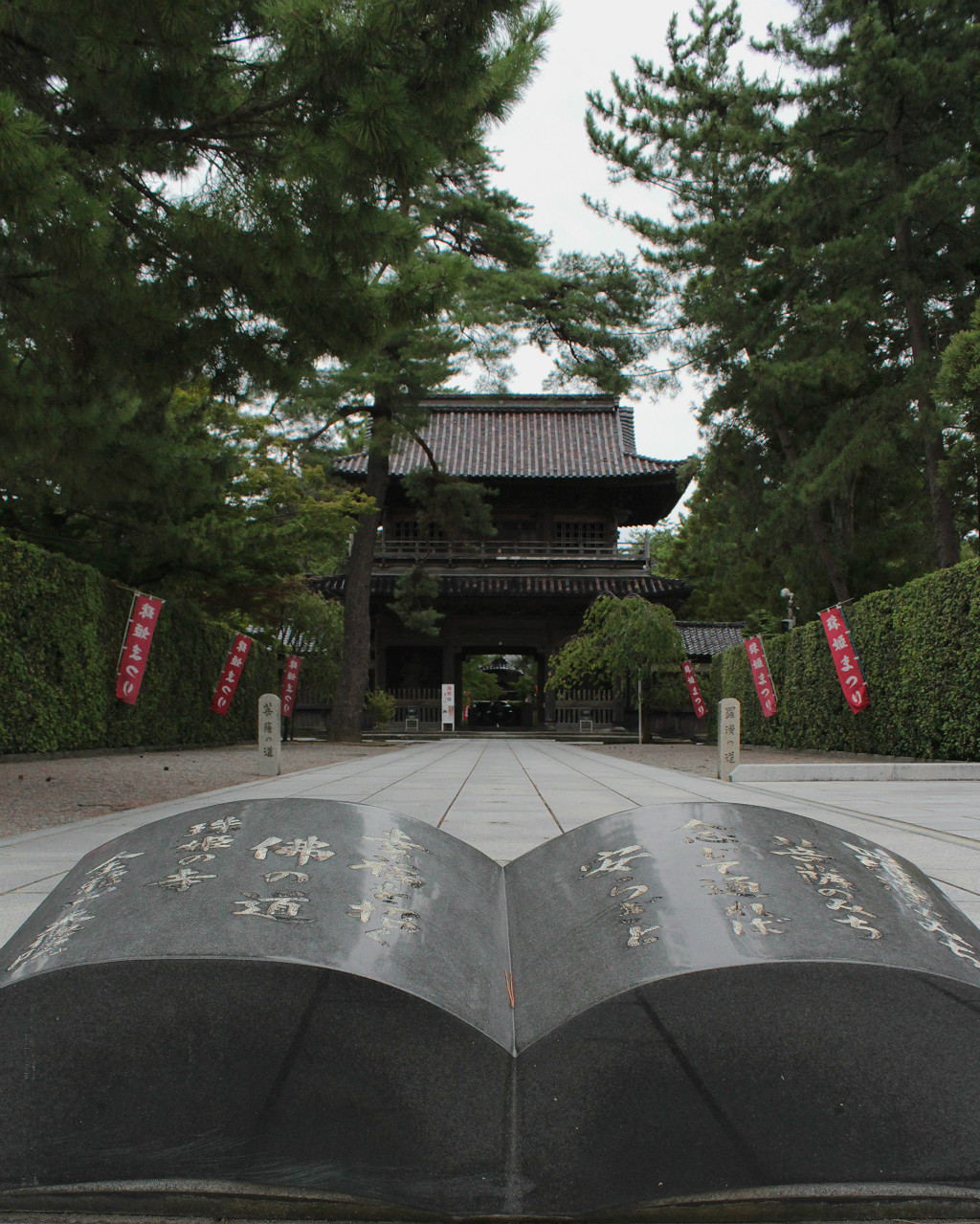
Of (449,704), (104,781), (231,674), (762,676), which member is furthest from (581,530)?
(104,781)

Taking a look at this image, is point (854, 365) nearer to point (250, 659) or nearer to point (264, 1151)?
point (250, 659)

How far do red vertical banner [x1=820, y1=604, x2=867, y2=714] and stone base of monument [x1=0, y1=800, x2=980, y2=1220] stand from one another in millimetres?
11049

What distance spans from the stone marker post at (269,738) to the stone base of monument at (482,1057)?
773 centimetres

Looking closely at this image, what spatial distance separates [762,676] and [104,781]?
10.9 metres

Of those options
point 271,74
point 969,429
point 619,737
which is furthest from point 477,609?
point 271,74

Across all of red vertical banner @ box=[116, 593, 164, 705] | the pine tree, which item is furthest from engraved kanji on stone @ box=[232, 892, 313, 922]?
the pine tree

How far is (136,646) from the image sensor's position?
432 inches

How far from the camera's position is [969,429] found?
1123 centimetres

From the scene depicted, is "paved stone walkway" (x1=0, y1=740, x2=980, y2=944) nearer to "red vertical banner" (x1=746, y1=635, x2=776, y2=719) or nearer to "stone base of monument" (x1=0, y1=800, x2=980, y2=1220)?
"stone base of monument" (x1=0, y1=800, x2=980, y2=1220)

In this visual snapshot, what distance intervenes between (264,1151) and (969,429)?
40.6 ft

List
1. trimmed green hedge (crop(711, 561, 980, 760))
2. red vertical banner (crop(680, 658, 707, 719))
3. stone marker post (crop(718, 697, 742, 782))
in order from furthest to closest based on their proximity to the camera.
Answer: red vertical banner (crop(680, 658, 707, 719))
trimmed green hedge (crop(711, 561, 980, 760))
stone marker post (crop(718, 697, 742, 782))

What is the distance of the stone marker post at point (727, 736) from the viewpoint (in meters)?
9.27

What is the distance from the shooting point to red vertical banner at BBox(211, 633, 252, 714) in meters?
14.6

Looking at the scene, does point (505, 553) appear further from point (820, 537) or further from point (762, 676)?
point (762, 676)
